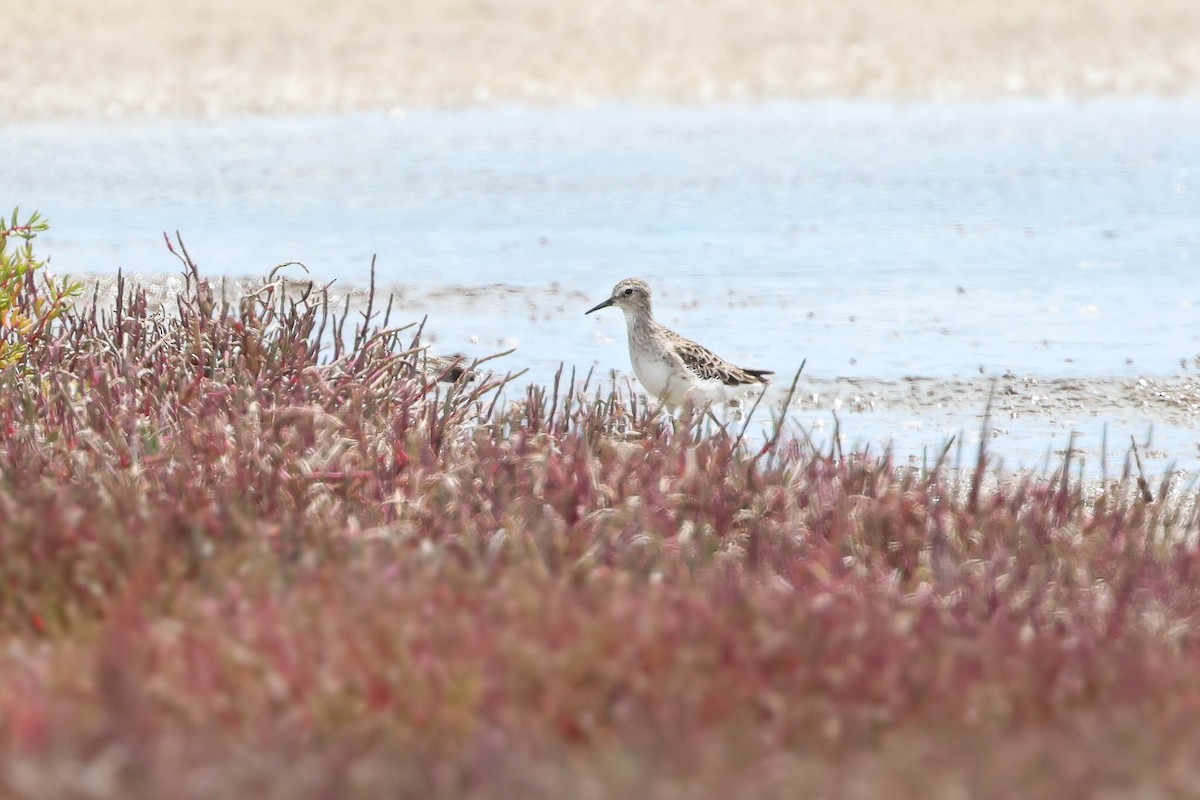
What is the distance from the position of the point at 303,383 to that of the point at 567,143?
1628 cm

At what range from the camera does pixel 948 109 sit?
2831 centimetres

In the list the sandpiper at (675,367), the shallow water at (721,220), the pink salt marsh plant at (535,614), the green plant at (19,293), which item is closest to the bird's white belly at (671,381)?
the sandpiper at (675,367)

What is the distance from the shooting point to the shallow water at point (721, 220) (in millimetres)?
13952

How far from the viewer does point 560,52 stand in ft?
103

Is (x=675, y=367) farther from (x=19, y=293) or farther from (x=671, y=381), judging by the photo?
(x=19, y=293)

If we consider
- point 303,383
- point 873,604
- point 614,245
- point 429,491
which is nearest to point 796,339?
point 614,245

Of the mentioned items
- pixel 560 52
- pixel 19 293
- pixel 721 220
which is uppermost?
pixel 560 52

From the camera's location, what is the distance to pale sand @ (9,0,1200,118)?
1104 inches

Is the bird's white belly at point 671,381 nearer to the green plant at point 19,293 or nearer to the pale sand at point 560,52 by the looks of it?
the green plant at point 19,293

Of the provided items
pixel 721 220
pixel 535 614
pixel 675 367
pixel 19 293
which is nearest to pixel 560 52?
pixel 721 220

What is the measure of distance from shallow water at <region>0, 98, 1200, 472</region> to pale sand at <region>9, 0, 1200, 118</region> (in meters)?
1.53

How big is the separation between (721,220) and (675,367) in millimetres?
9180

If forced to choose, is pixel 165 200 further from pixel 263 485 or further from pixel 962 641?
pixel 962 641

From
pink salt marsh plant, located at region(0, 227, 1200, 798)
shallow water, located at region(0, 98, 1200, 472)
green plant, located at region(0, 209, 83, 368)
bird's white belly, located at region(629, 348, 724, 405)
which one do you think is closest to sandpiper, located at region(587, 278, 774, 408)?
bird's white belly, located at region(629, 348, 724, 405)
